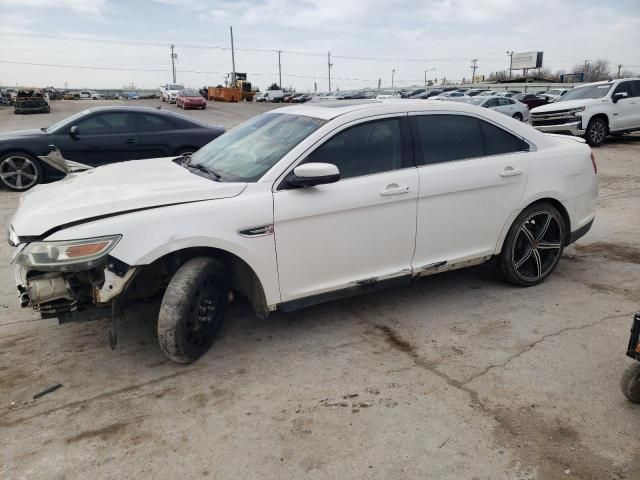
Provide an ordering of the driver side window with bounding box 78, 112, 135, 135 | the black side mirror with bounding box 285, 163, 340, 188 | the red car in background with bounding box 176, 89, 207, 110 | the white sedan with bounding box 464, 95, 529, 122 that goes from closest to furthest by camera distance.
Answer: the black side mirror with bounding box 285, 163, 340, 188 → the driver side window with bounding box 78, 112, 135, 135 → the white sedan with bounding box 464, 95, 529, 122 → the red car in background with bounding box 176, 89, 207, 110

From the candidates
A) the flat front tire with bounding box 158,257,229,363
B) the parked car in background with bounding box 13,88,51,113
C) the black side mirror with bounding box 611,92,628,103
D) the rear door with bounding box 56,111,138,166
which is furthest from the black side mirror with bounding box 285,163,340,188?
the parked car in background with bounding box 13,88,51,113

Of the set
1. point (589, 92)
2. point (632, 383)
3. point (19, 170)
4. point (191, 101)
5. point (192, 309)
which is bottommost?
point (632, 383)

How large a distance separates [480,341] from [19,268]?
10.3 feet

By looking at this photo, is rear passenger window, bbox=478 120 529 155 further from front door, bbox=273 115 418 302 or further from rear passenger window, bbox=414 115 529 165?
front door, bbox=273 115 418 302

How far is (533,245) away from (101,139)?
7.29m

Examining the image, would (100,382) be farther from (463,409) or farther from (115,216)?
(463,409)

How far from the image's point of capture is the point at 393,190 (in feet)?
12.1

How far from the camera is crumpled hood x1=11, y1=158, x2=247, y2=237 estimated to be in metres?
3.07

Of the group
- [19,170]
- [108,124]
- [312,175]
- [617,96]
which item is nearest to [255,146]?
[312,175]

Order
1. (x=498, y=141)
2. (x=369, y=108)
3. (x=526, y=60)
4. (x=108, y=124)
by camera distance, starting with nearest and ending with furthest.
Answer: (x=369, y=108)
(x=498, y=141)
(x=108, y=124)
(x=526, y=60)

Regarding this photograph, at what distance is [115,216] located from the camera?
306 cm

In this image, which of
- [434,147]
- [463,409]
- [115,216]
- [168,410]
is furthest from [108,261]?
[434,147]

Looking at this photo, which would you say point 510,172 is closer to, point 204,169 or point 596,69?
point 204,169

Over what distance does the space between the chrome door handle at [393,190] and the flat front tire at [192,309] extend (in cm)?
128
